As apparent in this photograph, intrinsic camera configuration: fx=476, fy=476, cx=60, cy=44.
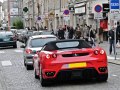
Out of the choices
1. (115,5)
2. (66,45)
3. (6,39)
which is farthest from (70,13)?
(66,45)

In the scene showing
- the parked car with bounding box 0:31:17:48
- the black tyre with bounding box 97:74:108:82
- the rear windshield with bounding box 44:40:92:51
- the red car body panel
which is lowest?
the parked car with bounding box 0:31:17:48

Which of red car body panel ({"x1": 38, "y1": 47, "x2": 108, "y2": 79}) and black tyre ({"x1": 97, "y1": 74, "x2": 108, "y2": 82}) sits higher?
red car body panel ({"x1": 38, "y1": 47, "x2": 108, "y2": 79})

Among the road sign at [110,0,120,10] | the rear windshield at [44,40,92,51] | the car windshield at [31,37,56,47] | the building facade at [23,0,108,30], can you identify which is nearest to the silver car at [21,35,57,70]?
the car windshield at [31,37,56,47]

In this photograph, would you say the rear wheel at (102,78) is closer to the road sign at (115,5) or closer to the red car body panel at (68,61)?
the red car body panel at (68,61)

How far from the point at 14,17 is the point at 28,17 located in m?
37.3

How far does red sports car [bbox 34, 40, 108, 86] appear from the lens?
1284 cm

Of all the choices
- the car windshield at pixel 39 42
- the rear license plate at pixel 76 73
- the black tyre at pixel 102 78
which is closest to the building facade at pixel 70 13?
the car windshield at pixel 39 42

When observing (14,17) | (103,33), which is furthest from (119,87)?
(14,17)

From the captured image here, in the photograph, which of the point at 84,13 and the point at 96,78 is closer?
the point at 96,78

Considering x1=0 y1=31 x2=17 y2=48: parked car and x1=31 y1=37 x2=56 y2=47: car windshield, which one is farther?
x1=0 y1=31 x2=17 y2=48: parked car

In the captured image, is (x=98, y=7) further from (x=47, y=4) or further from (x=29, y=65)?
(x=47, y=4)

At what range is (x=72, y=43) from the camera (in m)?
14.2

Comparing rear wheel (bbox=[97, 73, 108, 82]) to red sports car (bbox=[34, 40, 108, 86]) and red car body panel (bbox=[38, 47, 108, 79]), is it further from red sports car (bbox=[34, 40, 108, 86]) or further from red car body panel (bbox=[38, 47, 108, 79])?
red car body panel (bbox=[38, 47, 108, 79])

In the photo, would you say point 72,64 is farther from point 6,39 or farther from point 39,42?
point 6,39
